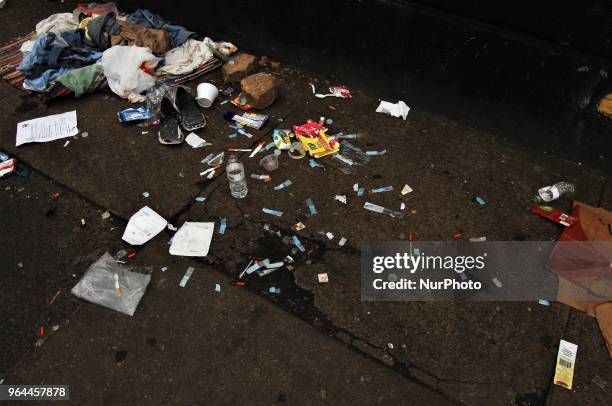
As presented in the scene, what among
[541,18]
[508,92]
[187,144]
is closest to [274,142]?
[187,144]

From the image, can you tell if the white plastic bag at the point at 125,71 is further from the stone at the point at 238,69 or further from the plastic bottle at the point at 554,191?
the plastic bottle at the point at 554,191

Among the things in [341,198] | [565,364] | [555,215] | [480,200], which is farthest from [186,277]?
[555,215]

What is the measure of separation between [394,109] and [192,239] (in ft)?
7.47

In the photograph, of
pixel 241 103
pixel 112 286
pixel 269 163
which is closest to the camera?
pixel 112 286

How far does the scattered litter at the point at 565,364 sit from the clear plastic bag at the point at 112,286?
2559mm

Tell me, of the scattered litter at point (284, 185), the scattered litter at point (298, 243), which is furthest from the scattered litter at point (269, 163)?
the scattered litter at point (298, 243)

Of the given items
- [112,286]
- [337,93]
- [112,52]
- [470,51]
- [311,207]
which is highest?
[470,51]

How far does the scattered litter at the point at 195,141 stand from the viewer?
12.9 feet

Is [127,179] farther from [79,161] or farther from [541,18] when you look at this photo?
[541,18]

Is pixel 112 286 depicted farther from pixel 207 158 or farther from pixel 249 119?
pixel 249 119

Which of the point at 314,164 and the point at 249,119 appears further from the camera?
the point at 249,119

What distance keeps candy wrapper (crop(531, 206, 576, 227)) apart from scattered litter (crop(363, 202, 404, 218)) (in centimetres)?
102

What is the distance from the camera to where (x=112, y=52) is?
4.45m

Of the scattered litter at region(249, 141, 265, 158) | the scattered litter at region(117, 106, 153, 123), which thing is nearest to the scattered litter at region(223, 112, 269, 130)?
the scattered litter at region(249, 141, 265, 158)
